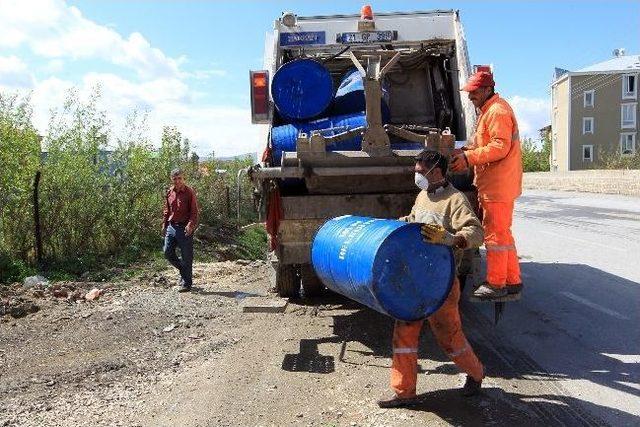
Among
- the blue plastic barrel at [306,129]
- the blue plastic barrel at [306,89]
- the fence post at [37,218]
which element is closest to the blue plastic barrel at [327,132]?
the blue plastic barrel at [306,129]

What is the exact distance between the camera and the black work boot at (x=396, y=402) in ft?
12.9

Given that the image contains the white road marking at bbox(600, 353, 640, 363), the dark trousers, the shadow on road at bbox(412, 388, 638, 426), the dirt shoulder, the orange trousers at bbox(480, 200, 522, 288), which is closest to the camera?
the shadow on road at bbox(412, 388, 638, 426)

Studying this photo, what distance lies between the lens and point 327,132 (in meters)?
5.55

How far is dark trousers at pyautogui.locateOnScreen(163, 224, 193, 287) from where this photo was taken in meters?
8.30

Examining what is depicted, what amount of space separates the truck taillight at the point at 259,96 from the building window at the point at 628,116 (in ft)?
179

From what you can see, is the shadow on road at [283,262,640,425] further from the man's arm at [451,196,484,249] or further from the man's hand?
the man's hand

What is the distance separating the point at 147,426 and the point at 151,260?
703 cm

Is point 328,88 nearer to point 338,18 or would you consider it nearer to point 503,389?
point 338,18

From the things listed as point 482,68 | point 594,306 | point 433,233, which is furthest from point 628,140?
point 433,233

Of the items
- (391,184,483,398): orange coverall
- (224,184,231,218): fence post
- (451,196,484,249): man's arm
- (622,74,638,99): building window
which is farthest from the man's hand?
(622,74,638,99): building window

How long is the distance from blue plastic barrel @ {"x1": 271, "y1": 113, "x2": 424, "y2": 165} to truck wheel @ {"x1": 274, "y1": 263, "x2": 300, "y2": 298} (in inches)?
57.0

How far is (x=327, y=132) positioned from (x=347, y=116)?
0.32 metres

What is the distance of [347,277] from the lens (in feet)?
13.3

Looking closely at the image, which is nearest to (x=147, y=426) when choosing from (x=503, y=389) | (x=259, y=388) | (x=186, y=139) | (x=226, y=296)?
(x=259, y=388)
